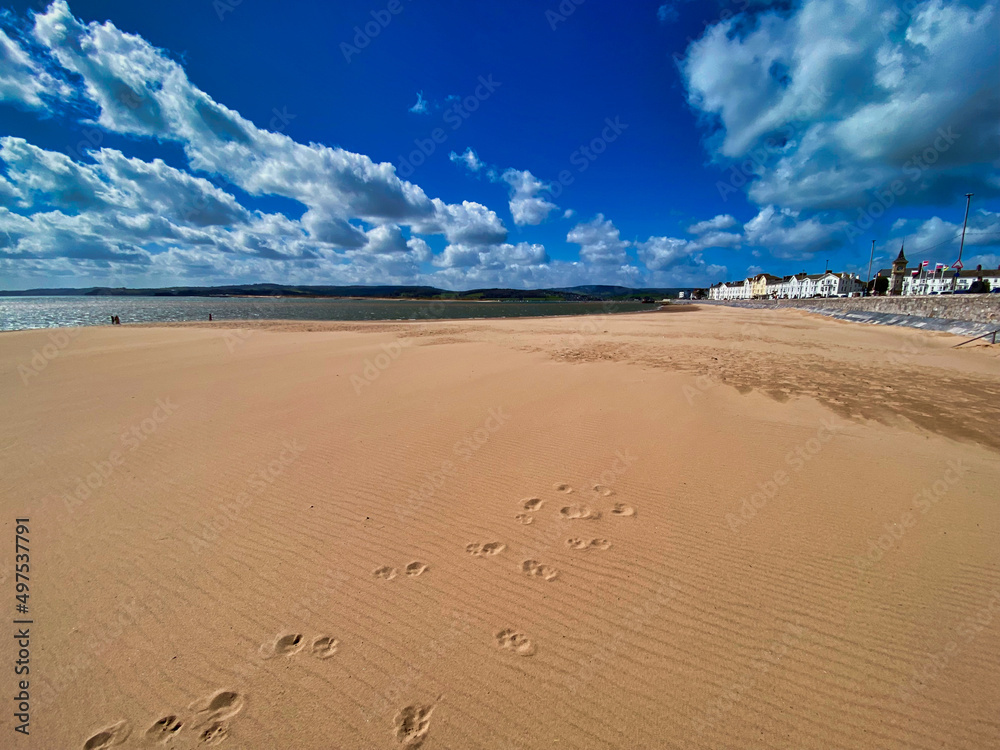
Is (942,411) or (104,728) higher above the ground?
(942,411)

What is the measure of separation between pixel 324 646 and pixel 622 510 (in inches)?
124

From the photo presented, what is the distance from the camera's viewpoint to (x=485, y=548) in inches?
144

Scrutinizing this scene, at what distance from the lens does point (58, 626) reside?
113 inches

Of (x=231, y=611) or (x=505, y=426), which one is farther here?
(x=505, y=426)

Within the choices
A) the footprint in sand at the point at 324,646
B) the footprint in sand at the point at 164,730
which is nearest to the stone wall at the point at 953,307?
the footprint in sand at the point at 324,646

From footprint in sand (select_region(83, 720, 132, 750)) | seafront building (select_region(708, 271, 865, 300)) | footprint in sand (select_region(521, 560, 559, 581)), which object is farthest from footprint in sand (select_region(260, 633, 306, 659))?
seafront building (select_region(708, 271, 865, 300))

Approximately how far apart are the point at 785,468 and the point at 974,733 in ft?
11.3

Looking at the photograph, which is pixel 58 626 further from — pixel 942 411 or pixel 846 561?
pixel 942 411

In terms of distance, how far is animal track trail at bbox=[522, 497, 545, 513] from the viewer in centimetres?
432

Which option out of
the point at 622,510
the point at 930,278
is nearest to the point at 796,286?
the point at 930,278

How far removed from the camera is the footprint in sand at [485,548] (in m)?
3.59

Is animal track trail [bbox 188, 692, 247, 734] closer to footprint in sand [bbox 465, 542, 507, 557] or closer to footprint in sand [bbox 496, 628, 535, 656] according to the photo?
footprint in sand [bbox 496, 628, 535, 656]

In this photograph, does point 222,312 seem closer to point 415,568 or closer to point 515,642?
point 415,568

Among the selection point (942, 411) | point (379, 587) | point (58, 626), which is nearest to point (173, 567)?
point (58, 626)
